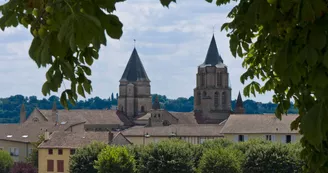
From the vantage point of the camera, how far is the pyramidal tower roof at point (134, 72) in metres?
151

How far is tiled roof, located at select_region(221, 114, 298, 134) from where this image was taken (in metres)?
87.3

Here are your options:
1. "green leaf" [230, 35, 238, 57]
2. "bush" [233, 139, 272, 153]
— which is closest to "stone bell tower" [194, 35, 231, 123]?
"bush" [233, 139, 272, 153]

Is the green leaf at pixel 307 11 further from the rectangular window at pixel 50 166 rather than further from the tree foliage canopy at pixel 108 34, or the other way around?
the rectangular window at pixel 50 166

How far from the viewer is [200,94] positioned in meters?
143

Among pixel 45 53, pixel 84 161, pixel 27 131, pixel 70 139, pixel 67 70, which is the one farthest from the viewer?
pixel 27 131

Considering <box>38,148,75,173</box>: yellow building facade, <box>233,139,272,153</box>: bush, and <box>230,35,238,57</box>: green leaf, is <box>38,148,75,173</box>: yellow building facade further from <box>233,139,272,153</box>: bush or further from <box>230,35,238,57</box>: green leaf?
<box>230,35,238,57</box>: green leaf

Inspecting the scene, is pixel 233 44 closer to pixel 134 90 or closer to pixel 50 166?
pixel 50 166

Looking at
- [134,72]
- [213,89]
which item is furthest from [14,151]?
[134,72]

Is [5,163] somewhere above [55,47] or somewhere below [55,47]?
below

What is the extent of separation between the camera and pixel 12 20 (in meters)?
5.02

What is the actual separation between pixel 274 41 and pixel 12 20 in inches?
86.2

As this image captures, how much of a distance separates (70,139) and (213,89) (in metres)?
65.6

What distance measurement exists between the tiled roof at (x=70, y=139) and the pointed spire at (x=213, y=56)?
6296 centimetres

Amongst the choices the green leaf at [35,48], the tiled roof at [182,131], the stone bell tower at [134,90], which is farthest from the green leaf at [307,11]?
the stone bell tower at [134,90]
